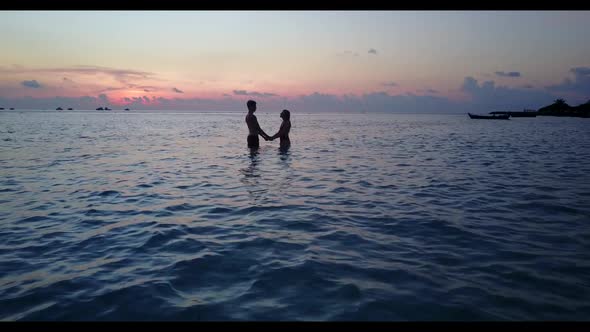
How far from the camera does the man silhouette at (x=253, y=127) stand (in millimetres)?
16688

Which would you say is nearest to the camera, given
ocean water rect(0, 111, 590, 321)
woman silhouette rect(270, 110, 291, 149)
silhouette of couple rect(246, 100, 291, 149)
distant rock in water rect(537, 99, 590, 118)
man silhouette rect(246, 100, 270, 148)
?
ocean water rect(0, 111, 590, 321)

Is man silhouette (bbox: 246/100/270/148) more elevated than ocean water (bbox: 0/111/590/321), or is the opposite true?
man silhouette (bbox: 246/100/270/148)

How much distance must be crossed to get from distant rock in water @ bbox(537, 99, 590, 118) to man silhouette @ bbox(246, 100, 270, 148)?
123999 millimetres

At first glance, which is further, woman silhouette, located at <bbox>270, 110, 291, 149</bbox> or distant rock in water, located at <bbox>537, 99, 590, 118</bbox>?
distant rock in water, located at <bbox>537, 99, 590, 118</bbox>

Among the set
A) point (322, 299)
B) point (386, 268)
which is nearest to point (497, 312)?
point (386, 268)

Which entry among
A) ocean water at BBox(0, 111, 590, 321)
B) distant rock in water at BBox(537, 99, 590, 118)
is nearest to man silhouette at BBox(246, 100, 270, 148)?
ocean water at BBox(0, 111, 590, 321)

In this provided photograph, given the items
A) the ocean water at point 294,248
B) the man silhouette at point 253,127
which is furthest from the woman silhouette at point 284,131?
the ocean water at point 294,248

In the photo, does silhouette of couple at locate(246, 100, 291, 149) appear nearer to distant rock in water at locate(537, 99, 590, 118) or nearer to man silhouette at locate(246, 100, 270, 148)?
man silhouette at locate(246, 100, 270, 148)

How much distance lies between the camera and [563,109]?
384ft

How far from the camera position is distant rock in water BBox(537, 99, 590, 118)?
108 m

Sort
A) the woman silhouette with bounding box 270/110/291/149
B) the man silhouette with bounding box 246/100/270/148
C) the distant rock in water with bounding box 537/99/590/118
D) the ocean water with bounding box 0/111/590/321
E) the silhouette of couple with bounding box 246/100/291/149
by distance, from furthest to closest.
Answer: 1. the distant rock in water with bounding box 537/99/590/118
2. the woman silhouette with bounding box 270/110/291/149
3. the silhouette of couple with bounding box 246/100/291/149
4. the man silhouette with bounding box 246/100/270/148
5. the ocean water with bounding box 0/111/590/321

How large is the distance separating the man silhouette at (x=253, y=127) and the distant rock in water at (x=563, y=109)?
123999mm

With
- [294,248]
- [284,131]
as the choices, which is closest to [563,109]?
[284,131]

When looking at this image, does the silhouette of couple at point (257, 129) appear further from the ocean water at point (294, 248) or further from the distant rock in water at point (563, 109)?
the distant rock in water at point (563, 109)
